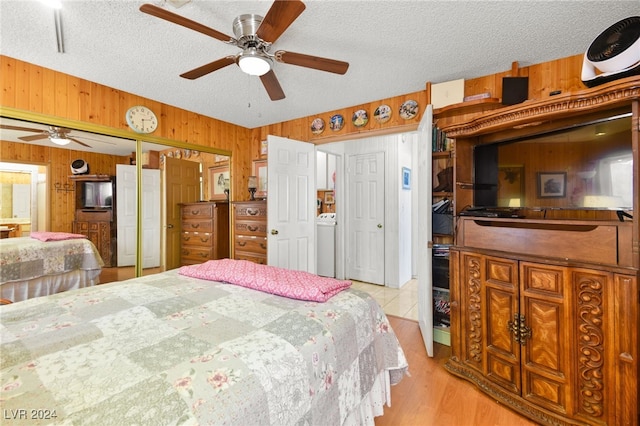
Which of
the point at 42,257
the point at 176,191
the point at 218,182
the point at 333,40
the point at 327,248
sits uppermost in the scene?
the point at 333,40

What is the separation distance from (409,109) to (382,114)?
29 cm

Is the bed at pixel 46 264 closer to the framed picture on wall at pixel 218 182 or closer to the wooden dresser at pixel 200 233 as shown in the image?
the wooden dresser at pixel 200 233

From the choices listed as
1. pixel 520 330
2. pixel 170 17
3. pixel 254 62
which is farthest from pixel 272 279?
pixel 520 330

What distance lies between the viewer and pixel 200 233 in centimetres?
358

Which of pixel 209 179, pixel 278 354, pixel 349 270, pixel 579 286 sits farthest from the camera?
pixel 349 270

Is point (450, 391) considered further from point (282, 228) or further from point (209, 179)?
point (209, 179)

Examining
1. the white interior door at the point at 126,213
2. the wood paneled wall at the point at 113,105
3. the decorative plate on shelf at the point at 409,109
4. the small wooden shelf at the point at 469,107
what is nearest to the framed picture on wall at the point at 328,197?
the wood paneled wall at the point at 113,105

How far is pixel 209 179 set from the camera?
3.65m

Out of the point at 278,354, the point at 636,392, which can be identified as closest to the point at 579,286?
the point at 636,392

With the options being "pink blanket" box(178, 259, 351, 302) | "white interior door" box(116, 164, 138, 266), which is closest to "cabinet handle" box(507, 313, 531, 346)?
"pink blanket" box(178, 259, 351, 302)

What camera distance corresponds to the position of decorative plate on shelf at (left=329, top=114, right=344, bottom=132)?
330 cm

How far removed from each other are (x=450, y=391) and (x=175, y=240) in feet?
10.3

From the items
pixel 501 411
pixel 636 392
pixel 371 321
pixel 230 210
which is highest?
pixel 230 210

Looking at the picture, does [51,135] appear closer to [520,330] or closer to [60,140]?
[60,140]
